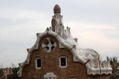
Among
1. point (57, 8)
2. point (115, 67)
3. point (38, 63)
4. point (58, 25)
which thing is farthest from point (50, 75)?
point (115, 67)

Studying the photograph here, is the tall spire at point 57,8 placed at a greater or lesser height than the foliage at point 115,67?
greater

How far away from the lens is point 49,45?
78.9ft

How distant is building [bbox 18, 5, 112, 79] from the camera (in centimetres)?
2292

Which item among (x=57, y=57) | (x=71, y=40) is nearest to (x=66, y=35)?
(x=71, y=40)

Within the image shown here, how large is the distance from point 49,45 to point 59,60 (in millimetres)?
1573

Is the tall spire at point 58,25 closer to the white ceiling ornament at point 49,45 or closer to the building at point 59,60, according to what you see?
the building at point 59,60

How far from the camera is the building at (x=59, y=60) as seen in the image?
2292 centimetres

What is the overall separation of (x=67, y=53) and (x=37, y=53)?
9.48 ft

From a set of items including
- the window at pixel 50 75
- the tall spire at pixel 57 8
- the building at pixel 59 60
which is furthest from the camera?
the tall spire at pixel 57 8

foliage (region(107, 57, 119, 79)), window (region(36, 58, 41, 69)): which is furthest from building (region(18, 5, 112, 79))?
foliage (region(107, 57, 119, 79))

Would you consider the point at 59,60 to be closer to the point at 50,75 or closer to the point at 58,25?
the point at 50,75

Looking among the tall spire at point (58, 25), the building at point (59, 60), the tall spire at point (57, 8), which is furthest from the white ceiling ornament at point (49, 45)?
the tall spire at point (57, 8)

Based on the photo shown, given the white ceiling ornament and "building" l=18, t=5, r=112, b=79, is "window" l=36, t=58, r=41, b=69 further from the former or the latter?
the white ceiling ornament

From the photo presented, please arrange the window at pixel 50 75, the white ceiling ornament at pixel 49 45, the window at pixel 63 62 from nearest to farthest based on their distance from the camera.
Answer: the window at pixel 63 62 → the window at pixel 50 75 → the white ceiling ornament at pixel 49 45
